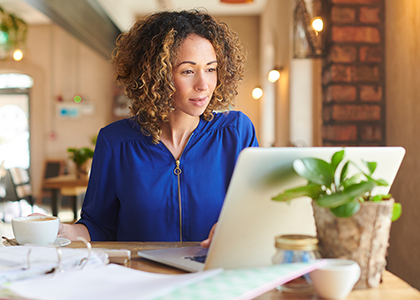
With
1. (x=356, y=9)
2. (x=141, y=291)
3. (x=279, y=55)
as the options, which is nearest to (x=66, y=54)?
(x=279, y=55)

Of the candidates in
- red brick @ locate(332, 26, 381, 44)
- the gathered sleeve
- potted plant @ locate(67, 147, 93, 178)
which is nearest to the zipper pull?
the gathered sleeve

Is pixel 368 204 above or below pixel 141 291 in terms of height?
above

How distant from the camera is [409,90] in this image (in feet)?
6.72

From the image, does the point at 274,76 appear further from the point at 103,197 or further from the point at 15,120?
the point at 15,120

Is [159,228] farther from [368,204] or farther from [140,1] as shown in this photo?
[140,1]

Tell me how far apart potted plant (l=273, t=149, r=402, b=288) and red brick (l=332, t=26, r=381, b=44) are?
6.56 ft

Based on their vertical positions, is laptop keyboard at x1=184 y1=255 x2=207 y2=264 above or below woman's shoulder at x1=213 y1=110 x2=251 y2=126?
below

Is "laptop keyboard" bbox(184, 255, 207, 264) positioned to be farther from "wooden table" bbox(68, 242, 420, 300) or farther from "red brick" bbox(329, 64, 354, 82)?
"red brick" bbox(329, 64, 354, 82)

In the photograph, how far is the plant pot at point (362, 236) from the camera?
66 cm

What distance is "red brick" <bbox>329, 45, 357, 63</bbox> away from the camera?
2.52 m

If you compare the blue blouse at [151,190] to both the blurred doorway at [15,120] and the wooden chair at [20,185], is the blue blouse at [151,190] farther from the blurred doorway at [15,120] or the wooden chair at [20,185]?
the blurred doorway at [15,120]

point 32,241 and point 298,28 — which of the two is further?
point 298,28

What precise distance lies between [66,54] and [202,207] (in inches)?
329

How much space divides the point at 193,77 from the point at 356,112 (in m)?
1.47
